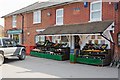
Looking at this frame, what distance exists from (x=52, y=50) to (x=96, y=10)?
486 cm

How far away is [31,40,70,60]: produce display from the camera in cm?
1661

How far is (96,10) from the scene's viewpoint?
15648 millimetres

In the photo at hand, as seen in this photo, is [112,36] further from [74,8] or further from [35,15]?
[35,15]

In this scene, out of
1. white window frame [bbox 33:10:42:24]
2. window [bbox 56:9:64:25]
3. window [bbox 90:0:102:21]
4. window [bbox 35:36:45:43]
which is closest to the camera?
window [bbox 90:0:102:21]

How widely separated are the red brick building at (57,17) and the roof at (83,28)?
0.48 meters

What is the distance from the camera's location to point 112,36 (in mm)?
14062

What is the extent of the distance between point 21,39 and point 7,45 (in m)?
10.4

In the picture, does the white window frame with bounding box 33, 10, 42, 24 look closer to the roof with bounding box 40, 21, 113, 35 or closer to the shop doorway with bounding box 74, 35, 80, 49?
the roof with bounding box 40, 21, 113, 35

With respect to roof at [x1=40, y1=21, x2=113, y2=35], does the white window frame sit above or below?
above

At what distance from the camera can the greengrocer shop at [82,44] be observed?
1368 cm

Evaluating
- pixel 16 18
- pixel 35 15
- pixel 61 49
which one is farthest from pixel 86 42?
pixel 16 18

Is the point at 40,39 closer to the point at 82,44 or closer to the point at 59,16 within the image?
the point at 59,16

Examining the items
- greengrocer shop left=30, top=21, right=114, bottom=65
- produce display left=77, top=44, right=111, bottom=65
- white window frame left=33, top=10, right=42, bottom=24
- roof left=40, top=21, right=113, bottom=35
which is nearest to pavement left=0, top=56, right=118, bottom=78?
produce display left=77, top=44, right=111, bottom=65

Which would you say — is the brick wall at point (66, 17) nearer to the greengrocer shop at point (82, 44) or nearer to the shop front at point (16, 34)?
the greengrocer shop at point (82, 44)
